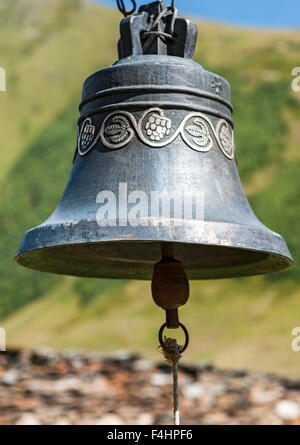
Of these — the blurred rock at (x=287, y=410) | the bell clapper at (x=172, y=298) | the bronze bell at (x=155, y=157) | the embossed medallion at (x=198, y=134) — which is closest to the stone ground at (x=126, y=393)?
the blurred rock at (x=287, y=410)

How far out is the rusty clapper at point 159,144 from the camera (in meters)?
2.01

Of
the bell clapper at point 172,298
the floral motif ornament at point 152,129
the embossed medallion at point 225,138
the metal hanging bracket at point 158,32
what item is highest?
the metal hanging bracket at point 158,32

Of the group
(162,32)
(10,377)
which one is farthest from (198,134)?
(10,377)

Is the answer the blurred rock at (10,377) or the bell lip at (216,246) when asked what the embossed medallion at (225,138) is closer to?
the bell lip at (216,246)

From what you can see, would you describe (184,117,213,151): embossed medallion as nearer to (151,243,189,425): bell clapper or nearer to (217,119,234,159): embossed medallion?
(217,119,234,159): embossed medallion

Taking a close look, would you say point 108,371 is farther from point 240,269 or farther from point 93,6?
point 93,6

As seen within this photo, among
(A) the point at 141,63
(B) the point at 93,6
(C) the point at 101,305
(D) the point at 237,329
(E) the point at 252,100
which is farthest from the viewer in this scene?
(B) the point at 93,6

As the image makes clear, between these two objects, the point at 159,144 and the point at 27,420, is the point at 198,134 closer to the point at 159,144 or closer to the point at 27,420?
the point at 159,144

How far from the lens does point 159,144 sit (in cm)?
210

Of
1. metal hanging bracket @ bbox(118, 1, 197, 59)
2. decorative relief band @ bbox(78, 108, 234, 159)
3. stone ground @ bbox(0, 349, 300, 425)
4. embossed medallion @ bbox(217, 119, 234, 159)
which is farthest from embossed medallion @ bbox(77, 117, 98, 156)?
stone ground @ bbox(0, 349, 300, 425)

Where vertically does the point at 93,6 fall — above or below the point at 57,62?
above

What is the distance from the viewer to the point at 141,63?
2.09 meters
